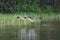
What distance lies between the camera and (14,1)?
3309 cm

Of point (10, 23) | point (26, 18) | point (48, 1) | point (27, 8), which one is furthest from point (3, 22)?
point (48, 1)

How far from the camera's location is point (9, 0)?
107ft

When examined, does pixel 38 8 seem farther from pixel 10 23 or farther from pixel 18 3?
pixel 10 23

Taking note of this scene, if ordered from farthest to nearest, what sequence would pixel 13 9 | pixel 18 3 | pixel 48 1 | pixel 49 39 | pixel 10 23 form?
pixel 48 1
pixel 18 3
pixel 13 9
pixel 10 23
pixel 49 39

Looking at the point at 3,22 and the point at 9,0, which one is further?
the point at 9,0

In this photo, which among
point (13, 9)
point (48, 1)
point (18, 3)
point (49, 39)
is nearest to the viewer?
point (49, 39)

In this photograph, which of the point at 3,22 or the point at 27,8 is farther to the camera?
the point at 27,8

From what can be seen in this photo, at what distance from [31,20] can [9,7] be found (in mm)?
7220

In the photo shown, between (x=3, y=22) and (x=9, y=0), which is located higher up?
(x=9, y=0)

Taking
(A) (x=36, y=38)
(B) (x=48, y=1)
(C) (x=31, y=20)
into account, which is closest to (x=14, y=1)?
(B) (x=48, y=1)

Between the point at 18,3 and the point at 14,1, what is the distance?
1060 millimetres

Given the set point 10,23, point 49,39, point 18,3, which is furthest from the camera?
point 18,3

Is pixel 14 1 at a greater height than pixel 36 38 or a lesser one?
greater

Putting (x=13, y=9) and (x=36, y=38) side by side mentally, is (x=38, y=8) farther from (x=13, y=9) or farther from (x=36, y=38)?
(x=36, y=38)
